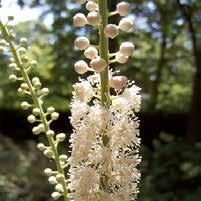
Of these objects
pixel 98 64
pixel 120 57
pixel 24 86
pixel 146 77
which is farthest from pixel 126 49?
pixel 146 77

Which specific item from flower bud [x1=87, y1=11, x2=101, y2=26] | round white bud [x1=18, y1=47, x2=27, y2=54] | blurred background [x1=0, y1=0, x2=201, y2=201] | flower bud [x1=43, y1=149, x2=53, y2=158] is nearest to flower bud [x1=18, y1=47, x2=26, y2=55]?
round white bud [x1=18, y1=47, x2=27, y2=54]

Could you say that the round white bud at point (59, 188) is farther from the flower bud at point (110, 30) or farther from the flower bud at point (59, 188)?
the flower bud at point (110, 30)

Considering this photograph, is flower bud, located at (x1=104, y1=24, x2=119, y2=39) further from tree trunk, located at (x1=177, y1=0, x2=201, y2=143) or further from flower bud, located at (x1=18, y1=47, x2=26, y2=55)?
tree trunk, located at (x1=177, y1=0, x2=201, y2=143)

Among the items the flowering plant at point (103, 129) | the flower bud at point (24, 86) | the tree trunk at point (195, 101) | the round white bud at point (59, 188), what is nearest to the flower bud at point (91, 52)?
the flowering plant at point (103, 129)

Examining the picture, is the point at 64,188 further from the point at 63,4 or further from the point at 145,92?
the point at 145,92

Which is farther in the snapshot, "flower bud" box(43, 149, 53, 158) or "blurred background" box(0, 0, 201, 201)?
"blurred background" box(0, 0, 201, 201)
